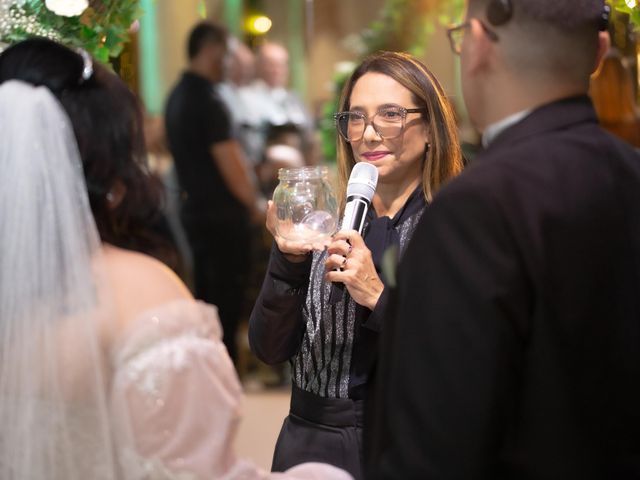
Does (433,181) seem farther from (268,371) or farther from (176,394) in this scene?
(268,371)

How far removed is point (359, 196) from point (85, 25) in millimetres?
994

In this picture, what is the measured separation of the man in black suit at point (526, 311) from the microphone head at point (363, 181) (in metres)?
0.66

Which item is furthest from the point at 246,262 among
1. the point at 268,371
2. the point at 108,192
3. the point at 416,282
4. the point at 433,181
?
the point at 416,282

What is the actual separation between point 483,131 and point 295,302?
0.86 metres

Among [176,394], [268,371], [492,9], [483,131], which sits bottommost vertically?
[268,371]

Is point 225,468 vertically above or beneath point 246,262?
above

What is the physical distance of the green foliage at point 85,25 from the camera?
264cm

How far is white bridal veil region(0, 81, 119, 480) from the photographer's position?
1.70 m

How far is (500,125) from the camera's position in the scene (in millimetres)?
1551

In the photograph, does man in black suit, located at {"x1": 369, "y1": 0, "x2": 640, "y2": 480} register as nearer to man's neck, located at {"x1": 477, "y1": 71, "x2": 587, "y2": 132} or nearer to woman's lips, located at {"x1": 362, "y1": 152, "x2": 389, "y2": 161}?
man's neck, located at {"x1": 477, "y1": 71, "x2": 587, "y2": 132}

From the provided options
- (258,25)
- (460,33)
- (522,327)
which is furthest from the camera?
(258,25)

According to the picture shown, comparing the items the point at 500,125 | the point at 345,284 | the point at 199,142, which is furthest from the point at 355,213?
the point at 199,142

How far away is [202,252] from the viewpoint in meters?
5.96

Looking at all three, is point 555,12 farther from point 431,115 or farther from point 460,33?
point 431,115
